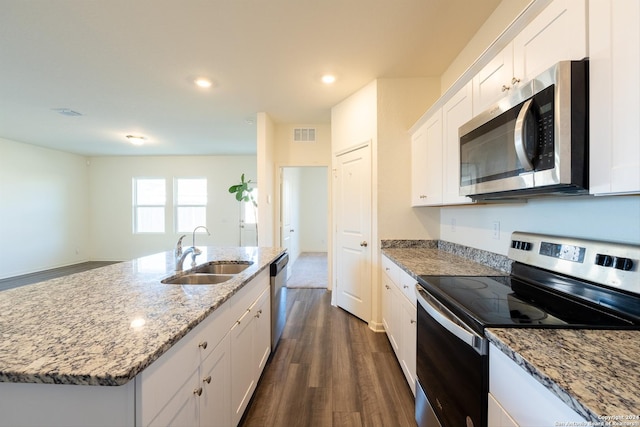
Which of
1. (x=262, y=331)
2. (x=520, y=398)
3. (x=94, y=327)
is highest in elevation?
(x=94, y=327)

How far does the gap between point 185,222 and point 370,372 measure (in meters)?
6.17

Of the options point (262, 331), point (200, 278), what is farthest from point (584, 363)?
point (200, 278)

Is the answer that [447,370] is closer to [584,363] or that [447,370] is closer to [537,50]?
[584,363]

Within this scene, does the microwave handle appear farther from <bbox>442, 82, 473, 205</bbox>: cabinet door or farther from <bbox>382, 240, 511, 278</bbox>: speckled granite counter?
<bbox>382, 240, 511, 278</bbox>: speckled granite counter

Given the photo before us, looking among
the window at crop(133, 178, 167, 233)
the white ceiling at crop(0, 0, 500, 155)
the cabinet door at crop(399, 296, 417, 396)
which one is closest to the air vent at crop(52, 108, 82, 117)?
the white ceiling at crop(0, 0, 500, 155)

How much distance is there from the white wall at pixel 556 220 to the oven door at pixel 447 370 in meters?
0.72

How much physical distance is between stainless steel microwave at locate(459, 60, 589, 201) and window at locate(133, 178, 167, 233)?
737 centimetres

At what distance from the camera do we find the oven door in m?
0.91

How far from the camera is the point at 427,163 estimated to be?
2303 millimetres

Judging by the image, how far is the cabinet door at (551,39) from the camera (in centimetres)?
88

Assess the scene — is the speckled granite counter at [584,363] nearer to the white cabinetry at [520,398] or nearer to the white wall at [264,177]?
the white cabinetry at [520,398]

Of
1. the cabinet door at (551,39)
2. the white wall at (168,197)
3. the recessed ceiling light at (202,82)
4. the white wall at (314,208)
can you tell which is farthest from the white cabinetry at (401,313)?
the white wall at (314,208)

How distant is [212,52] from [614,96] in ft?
8.90

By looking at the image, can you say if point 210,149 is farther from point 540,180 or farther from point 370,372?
point 540,180
